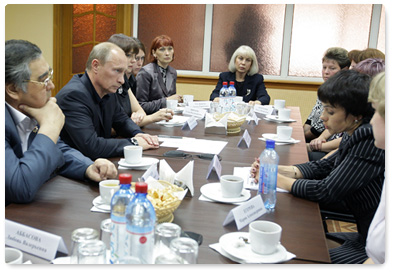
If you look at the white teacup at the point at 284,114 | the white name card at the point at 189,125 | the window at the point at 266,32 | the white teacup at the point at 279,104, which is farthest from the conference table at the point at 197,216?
the window at the point at 266,32

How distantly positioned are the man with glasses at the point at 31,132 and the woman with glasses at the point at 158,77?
2.30 meters

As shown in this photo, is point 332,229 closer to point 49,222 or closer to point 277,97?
point 49,222

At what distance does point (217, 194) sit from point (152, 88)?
2.80 metres

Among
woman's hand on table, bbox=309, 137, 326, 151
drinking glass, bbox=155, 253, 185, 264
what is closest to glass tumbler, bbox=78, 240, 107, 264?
drinking glass, bbox=155, 253, 185, 264

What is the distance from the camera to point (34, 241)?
1.10 meters

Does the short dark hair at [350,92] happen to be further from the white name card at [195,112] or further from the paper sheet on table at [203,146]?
the white name card at [195,112]

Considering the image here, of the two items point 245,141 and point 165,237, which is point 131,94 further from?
point 165,237

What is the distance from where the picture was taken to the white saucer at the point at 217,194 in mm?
1513

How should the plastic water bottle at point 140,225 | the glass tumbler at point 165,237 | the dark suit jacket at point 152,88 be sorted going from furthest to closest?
the dark suit jacket at point 152,88, the glass tumbler at point 165,237, the plastic water bottle at point 140,225

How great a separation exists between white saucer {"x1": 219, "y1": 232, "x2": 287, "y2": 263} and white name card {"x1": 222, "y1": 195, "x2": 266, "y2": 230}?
0.09 meters

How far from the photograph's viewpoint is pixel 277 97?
18.6ft

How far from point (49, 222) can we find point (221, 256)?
0.54 m

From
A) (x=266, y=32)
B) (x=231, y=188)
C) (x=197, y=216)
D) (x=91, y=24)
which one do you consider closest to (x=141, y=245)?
(x=197, y=216)
